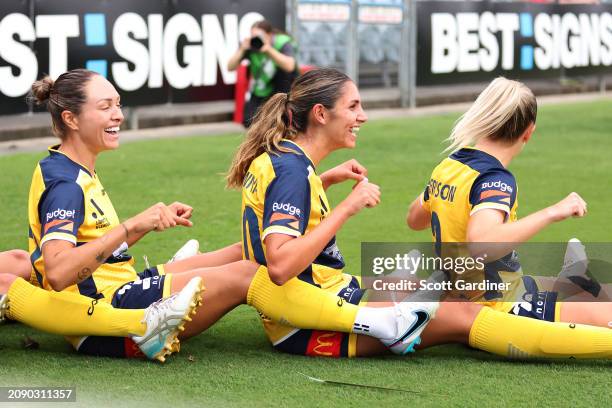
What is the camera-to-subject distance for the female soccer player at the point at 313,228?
432 centimetres

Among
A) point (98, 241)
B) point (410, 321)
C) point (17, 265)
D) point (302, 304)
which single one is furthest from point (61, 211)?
point (410, 321)

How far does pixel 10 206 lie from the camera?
838 cm

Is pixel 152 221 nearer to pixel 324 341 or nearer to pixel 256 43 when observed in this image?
pixel 324 341

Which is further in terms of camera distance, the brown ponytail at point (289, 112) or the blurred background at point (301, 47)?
the blurred background at point (301, 47)

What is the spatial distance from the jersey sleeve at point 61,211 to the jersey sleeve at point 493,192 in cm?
148

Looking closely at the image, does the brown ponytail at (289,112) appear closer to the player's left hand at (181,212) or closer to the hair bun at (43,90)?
the player's left hand at (181,212)

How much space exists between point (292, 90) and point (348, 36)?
11597 millimetres

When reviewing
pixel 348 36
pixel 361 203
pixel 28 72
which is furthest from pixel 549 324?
pixel 348 36

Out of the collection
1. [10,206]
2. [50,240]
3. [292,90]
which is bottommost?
[10,206]

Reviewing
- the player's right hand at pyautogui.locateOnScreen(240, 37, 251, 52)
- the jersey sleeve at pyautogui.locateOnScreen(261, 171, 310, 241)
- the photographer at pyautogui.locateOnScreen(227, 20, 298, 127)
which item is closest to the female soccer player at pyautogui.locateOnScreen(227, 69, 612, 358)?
the jersey sleeve at pyautogui.locateOnScreen(261, 171, 310, 241)

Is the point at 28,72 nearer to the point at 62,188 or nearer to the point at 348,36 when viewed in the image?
the point at 348,36

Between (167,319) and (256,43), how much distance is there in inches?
351

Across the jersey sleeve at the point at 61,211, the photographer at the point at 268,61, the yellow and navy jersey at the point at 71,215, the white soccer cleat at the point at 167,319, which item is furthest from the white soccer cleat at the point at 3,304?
the photographer at the point at 268,61

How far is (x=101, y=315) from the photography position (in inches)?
177
